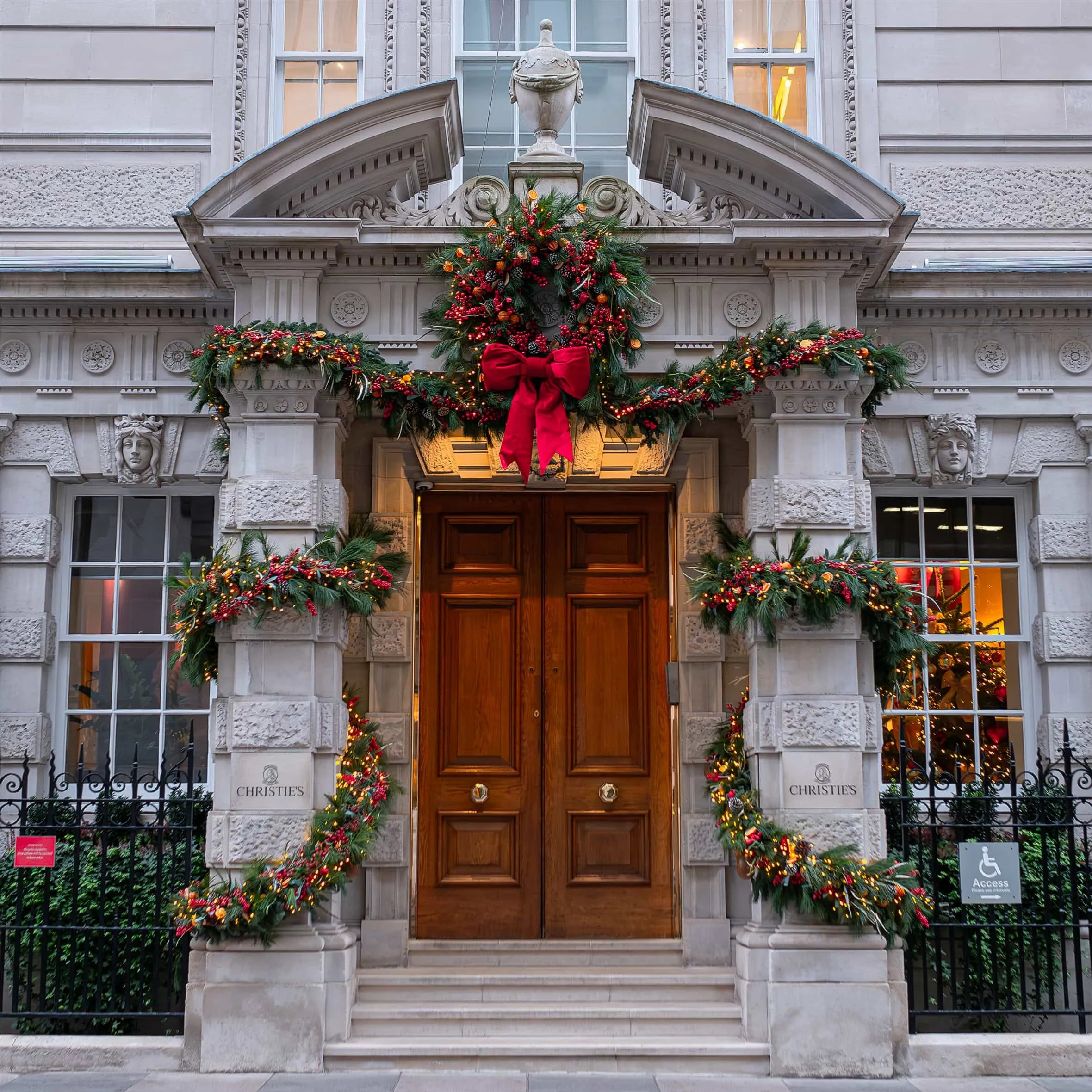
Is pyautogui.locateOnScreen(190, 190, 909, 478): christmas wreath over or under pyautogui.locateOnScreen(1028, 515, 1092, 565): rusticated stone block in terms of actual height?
over

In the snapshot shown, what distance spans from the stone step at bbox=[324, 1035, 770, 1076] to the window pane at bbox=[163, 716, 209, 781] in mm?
3107

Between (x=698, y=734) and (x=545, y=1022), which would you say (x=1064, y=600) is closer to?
(x=698, y=734)

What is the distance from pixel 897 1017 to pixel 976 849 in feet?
4.06

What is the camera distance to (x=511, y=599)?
9.60 m

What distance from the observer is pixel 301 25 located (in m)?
10.8

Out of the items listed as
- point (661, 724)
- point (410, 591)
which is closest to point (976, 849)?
point (661, 724)

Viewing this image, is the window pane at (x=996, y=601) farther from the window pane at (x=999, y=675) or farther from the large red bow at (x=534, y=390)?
the large red bow at (x=534, y=390)

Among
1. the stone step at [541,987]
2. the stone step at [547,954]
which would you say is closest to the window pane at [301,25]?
the stone step at [547,954]

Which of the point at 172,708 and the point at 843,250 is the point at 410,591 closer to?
the point at 172,708

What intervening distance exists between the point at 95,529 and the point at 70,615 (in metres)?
0.76

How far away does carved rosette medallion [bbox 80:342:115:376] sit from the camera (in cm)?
992

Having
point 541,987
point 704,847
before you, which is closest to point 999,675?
point 704,847

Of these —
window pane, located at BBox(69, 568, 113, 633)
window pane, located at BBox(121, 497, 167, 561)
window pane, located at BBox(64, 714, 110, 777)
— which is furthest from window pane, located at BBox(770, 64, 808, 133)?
window pane, located at BBox(64, 714, 110, 777)

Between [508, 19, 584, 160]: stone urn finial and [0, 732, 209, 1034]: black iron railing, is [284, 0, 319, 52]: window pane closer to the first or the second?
[508, 19, 584, 160]: stone urn finial
